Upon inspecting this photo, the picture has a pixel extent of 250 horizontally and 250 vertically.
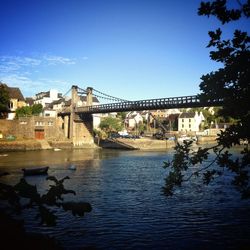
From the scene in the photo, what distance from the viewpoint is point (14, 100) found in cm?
9525

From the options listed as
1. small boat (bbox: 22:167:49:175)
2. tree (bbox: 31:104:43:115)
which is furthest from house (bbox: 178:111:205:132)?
small boat (bbox: 22:167:49:175)

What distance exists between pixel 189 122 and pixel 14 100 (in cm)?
7863

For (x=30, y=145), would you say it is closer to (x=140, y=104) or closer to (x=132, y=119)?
(x=140, y=104)

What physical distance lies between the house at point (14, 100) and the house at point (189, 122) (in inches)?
2935

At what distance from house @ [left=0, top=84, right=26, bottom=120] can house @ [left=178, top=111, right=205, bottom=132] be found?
74555mm

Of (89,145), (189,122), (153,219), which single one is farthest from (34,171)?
(189,122)

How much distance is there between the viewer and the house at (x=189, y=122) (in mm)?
145375

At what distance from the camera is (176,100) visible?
2527 inches

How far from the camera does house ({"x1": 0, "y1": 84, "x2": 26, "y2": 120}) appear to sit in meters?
93.1

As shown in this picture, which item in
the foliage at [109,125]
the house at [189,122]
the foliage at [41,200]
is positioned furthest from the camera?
the house at [189,122]

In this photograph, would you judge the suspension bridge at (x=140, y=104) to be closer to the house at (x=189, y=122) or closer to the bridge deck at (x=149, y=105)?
the bridge deck at (x=149, y=105)

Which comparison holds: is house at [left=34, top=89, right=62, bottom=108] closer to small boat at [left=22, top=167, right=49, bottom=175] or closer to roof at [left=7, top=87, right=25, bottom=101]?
roof at [left=7, top=87, right=25, bottom=101]

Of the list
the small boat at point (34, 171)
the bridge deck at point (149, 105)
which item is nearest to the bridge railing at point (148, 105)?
the bridge deck at point (149, 105)

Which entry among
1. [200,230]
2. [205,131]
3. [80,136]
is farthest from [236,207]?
[205,131]
